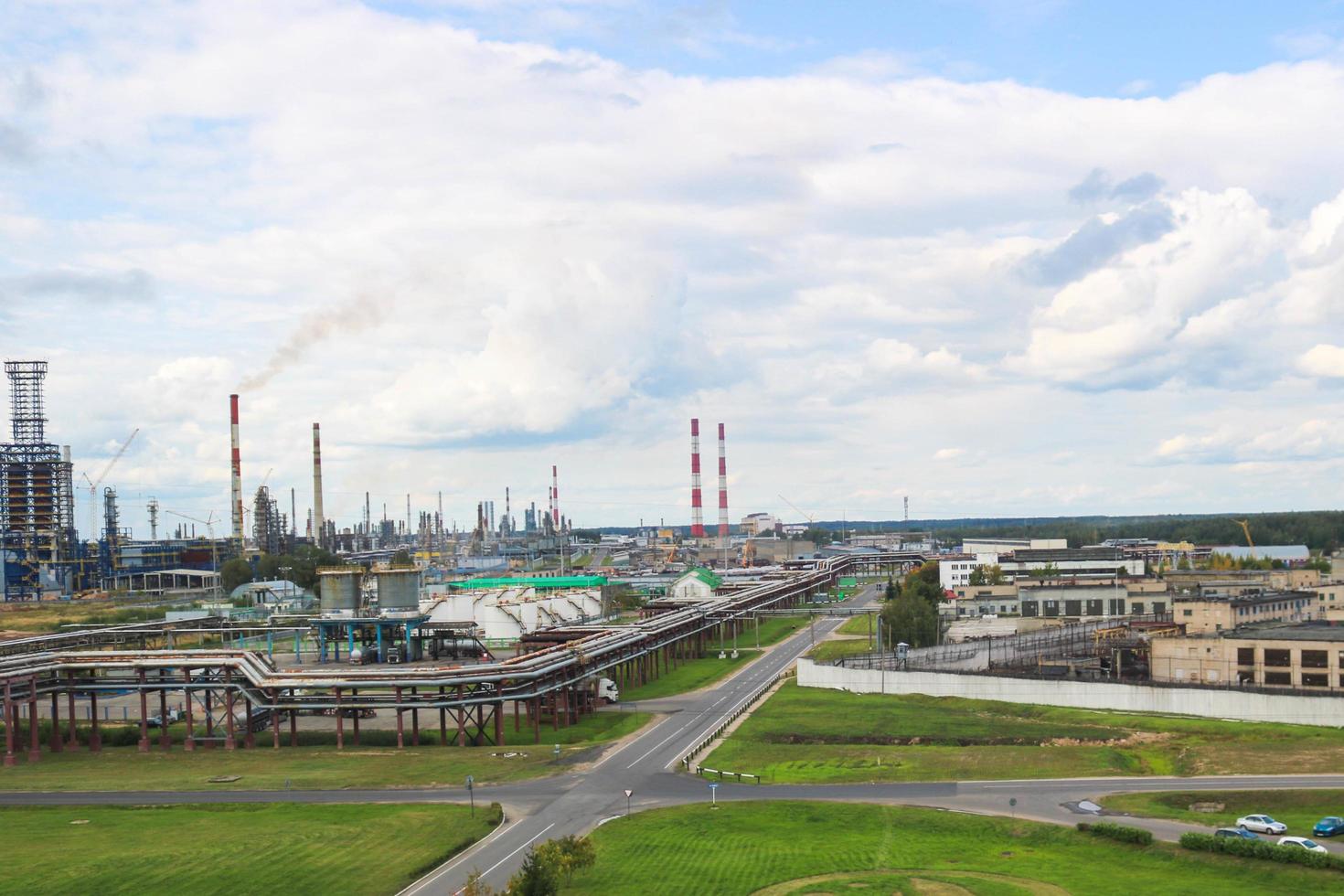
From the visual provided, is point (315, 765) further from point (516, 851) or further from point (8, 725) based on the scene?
point (516, 851)

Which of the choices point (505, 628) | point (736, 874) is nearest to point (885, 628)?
point (505, 628)

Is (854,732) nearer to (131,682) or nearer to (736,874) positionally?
(736,874)

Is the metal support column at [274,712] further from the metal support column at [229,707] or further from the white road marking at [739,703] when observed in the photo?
the white road marking at [739,703]

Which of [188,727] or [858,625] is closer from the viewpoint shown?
[188,727]

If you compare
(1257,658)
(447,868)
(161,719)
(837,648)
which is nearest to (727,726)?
(447,868)

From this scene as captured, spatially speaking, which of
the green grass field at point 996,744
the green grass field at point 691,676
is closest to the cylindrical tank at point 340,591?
the green grass field at point 691,676

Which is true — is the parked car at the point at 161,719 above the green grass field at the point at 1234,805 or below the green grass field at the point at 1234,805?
below
